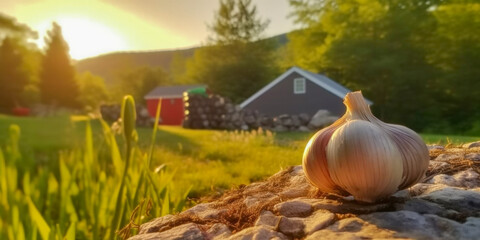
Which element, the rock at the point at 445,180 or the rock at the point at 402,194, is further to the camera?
the rock at the point at 445,180

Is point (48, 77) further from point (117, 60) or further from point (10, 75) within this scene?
point (117, 60)

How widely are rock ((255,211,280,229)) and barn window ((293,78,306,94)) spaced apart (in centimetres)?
Answer: 2272

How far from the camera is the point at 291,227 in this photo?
183 cm

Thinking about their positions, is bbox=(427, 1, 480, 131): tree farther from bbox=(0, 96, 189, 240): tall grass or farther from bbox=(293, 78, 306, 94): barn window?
bbox=(0, 96, 189, 240): tall grass

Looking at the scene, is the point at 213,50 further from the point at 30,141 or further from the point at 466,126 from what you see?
the point at 30,141

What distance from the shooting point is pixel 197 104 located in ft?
76.3

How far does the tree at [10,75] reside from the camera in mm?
38062

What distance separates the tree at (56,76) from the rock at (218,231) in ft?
154

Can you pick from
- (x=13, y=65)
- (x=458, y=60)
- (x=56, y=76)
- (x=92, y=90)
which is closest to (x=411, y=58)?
(x=458, y=60)

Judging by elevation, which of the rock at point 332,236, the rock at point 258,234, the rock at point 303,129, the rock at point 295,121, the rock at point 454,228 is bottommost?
the rock at point 303,129

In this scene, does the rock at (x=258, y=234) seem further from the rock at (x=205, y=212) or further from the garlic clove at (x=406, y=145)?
the garlic clove at (x=406, y=145)

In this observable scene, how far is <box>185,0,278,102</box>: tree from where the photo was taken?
1481 inches

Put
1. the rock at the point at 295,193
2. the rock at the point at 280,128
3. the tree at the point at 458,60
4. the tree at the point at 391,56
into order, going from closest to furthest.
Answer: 1. the rock at the point at 295,193
2. the rock at the point at 280,128
3. the tree at the point at 458,60
4. the tree at the point at 391,56

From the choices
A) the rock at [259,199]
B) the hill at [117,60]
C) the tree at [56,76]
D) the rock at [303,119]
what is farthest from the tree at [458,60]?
the hill at [117,60]
